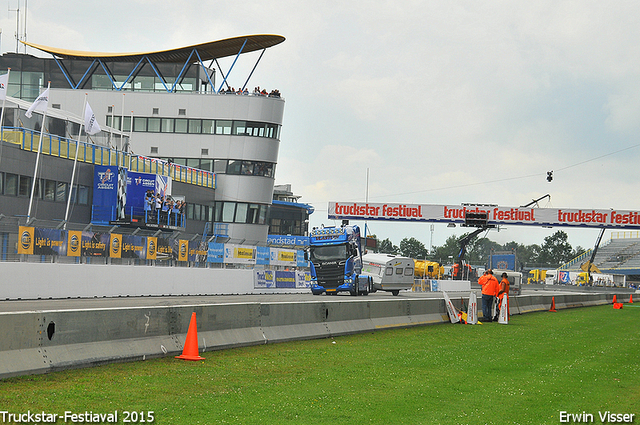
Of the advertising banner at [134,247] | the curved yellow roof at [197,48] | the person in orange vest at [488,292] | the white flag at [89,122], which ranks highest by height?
the curved yellow roof at [197,48]

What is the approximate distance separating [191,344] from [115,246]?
24744 mm

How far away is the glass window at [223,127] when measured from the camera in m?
65.8

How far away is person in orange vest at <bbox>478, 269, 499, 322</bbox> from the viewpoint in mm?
23359

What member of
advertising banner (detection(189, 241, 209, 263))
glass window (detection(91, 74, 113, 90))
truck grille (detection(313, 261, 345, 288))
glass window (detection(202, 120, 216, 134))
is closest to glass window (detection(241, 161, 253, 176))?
glass window (detection(202, 120, 216, 134))

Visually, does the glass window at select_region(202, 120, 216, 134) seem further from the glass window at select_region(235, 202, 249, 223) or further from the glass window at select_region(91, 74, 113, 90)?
the glass window at select_region(91, 74, 113, 90)

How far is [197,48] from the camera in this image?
6631 centimetres

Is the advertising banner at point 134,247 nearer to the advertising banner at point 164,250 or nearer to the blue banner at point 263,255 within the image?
the advertising banner at point 164,250

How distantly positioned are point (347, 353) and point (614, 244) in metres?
119

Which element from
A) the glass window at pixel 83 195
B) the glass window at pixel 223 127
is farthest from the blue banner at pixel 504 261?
the glass window at pixel 83 195

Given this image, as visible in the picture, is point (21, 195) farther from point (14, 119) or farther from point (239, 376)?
point (239, 376)

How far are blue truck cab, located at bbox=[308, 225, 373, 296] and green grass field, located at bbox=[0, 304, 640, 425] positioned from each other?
991 inches

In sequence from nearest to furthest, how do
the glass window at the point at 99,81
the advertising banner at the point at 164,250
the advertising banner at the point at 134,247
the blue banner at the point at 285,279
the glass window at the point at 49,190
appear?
1. the advertising banner at the point at 134,247
2. the advertising banner at the point at 164,250
3. the blue banner at the point at 285,279
4. the glass window at the point at 49,190
5. the glass window at the point at 99,81

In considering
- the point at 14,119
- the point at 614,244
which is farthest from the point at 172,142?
the point at 614,244

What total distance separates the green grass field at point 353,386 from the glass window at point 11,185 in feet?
104
